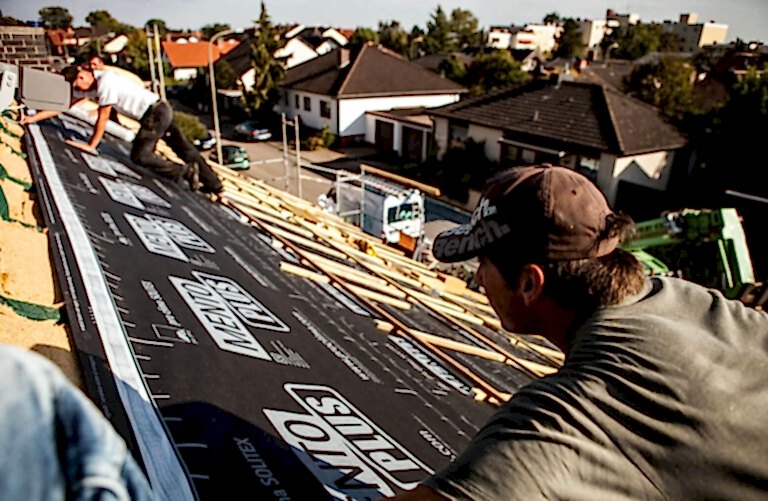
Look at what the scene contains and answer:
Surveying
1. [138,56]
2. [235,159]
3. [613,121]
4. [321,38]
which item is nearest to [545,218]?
[613,121]

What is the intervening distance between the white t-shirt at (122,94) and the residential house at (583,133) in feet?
49.9

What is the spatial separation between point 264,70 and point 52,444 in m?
36.9

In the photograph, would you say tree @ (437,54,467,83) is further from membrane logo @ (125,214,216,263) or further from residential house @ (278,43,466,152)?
membrane logo @ (125,214,216,263)

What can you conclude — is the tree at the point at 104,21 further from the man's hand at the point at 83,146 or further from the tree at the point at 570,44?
the man's hand at the point at 83,146

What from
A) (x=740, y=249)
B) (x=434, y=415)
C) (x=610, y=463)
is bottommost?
(x=740, y=249)

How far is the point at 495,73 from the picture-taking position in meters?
33.8

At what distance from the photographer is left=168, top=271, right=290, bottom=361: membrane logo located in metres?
3.41

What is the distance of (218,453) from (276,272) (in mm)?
2748

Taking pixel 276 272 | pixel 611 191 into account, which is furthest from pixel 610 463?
pixel 611 191

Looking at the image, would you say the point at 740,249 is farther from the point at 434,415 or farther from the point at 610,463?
the point at 610,463

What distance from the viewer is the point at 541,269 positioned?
6.03 feet

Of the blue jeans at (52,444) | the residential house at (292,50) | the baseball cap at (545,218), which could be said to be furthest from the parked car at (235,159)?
the blue jeans at (52,444)

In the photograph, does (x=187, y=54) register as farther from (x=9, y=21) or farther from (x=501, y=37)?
(x=501, y=37)

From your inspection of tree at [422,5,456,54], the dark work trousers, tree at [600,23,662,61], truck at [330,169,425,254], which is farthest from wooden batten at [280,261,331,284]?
tree at [600,23,662,61]
